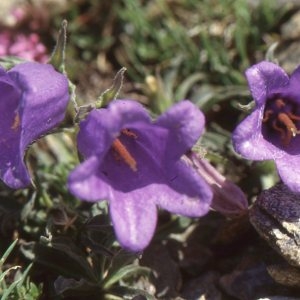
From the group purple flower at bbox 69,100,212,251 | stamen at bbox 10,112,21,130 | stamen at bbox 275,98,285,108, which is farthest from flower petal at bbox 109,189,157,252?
stamen at bbox 275,98,285,108

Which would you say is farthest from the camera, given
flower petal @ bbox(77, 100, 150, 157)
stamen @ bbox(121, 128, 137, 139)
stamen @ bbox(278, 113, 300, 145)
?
stamen @ bbox(278, 113, 300, 145)

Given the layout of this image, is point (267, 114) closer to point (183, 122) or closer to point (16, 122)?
point (183, 122)

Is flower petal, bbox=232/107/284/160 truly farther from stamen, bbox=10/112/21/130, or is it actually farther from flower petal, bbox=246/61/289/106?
stamen, bbox=10/112/21/130

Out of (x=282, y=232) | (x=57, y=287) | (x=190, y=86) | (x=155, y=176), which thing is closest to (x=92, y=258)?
(x=57, y=287)

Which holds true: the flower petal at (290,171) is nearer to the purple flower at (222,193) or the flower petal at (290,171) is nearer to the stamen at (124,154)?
the purple flower at (222,193)

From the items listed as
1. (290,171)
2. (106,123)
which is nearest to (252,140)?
(290,171)

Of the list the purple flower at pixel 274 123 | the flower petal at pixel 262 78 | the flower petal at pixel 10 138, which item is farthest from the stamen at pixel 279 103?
the flower petal at pixel 10 138
